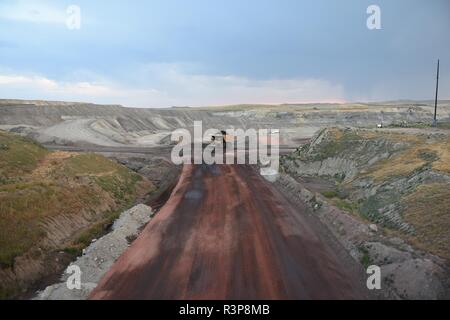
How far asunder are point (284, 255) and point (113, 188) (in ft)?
54.8

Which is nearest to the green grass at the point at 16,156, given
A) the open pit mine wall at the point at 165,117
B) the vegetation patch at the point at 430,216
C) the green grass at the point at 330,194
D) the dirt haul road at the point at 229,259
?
the dirt haul road at the point at 229,259

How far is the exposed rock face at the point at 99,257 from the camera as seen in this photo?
484 inches

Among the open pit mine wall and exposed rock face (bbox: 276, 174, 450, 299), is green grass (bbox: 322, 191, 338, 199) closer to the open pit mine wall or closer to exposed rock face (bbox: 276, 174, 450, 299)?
exposed rock face (bbox: 276, 174, 450, 299)

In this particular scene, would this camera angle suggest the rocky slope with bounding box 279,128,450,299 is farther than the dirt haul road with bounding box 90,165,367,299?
Yes

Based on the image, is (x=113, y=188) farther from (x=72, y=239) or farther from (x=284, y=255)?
→ (x=284, y=255)

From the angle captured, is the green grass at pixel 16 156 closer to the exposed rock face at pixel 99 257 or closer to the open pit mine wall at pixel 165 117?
the exposed rock face at pixel 99 257

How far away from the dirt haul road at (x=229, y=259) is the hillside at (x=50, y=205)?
3.28 meters

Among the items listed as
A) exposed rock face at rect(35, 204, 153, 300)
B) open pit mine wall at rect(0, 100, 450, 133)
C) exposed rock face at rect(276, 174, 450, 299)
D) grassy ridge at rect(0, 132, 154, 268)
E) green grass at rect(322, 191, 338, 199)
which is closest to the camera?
exposed rock face at rect(276, 174, 450, 299)

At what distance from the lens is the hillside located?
1455 cm

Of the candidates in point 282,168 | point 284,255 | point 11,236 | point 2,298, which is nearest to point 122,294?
point 2,298

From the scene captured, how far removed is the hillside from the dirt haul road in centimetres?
328

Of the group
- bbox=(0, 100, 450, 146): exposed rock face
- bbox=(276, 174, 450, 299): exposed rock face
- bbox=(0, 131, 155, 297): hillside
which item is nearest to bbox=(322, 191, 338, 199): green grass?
bbox=(276, 174, 450, 299): exposed rock face

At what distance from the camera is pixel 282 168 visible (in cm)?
3753

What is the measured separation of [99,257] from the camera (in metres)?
15.5
